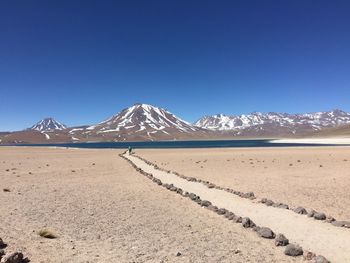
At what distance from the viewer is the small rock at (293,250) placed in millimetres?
10484

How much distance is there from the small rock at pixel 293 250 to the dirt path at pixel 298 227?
49 cm

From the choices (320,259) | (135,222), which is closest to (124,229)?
(135,222)

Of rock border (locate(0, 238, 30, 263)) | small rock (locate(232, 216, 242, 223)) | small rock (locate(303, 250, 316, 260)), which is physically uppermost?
rock border (locate(0, 238, 30, 263))

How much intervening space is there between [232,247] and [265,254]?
3.41 feet

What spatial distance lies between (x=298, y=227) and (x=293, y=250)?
3095 millimetres

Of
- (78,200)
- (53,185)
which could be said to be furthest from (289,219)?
(53,185)

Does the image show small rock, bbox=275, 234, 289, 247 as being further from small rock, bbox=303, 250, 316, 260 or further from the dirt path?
small rock, bbox=303, 250, 316, 260

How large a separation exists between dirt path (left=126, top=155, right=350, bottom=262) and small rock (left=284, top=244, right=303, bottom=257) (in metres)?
0.49

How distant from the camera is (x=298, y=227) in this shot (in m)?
13.4

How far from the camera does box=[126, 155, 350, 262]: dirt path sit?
35.7 ft

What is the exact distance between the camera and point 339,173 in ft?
104

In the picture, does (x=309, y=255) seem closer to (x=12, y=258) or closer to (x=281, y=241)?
(x=281, y=241)

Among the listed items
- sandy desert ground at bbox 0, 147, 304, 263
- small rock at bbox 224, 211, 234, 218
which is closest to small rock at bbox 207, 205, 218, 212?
sandy desert ground at bbox 0, 147, 304, 263

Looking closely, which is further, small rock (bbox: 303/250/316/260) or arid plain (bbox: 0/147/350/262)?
arid plain (bbox: 0/147/350/262)
